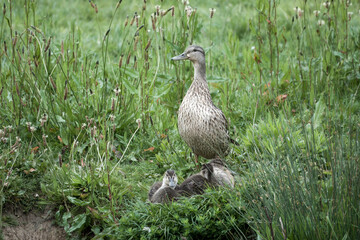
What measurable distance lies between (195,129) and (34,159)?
155cm

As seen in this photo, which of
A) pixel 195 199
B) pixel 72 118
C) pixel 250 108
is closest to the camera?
pixel 195 199

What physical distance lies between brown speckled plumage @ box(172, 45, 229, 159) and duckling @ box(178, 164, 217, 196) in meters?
0.32

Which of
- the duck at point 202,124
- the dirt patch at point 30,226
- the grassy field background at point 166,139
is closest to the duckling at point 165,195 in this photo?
the grassy field background at point 166,139

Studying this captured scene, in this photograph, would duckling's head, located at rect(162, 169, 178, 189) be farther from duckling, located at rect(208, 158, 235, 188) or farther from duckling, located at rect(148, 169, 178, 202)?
duckling, located at rect(208, 158, 235, 188)

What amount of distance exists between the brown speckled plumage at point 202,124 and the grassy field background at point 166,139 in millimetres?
199

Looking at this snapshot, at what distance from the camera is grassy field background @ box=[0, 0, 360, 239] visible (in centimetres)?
315

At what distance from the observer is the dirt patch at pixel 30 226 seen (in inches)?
157

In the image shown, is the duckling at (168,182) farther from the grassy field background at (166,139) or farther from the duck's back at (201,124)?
the duck's back at (201,124)

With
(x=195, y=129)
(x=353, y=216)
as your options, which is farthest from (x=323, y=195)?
(x=195, y=129)

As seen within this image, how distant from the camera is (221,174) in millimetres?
4352

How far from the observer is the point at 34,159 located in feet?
14.8

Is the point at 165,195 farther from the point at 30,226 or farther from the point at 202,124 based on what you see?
the point at 30,226

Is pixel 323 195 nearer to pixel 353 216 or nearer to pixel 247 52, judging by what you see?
pixel 353 216

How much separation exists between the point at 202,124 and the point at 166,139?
732 mm
